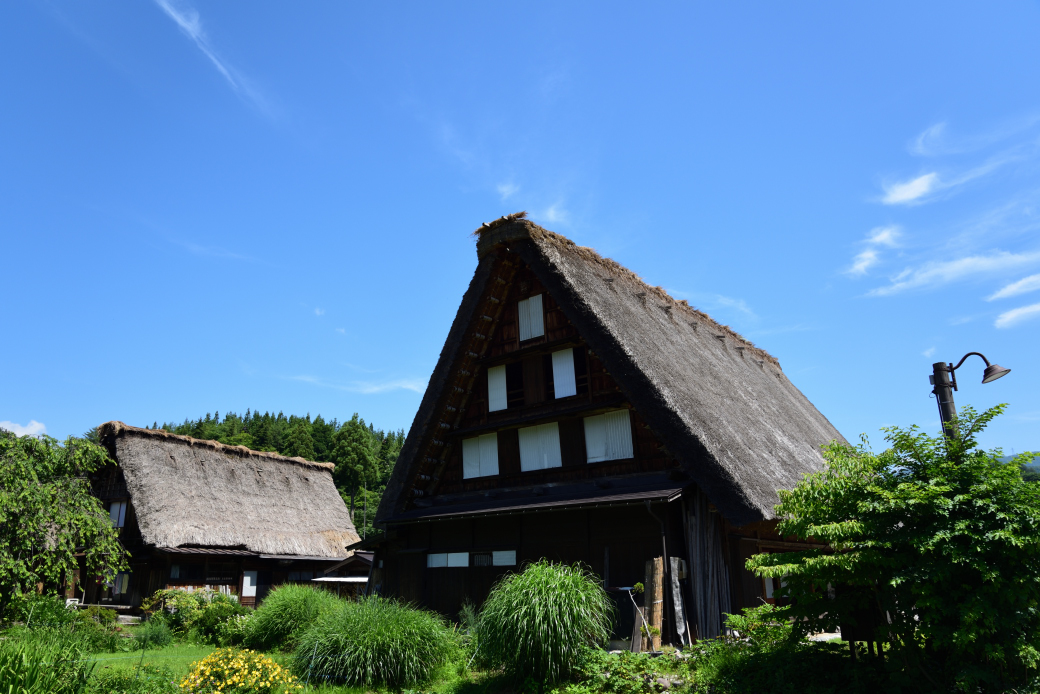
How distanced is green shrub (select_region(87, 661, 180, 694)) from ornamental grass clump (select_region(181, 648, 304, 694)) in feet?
0.97

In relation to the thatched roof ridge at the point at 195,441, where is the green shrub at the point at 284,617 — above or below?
below

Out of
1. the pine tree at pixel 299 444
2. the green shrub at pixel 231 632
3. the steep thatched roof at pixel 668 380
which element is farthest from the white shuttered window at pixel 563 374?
the pine tree at pixel 299 444

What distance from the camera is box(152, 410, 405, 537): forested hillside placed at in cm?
6162

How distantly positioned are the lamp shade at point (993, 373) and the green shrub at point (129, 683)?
1318cm

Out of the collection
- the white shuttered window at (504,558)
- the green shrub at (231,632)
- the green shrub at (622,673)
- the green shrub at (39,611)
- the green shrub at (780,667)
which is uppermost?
the white shuttered window at (504,558)

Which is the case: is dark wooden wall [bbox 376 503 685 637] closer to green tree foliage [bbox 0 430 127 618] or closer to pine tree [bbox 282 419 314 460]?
green tree foliage [bbox 0 430 127 618]

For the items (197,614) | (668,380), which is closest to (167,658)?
(197,614)

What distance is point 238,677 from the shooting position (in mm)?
9602

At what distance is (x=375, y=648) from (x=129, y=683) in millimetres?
3573

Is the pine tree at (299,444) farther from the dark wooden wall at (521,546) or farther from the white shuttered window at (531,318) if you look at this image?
the white shuttered window at (531,318)

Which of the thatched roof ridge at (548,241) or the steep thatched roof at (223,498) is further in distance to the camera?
the steep thatched roof at (223,498)

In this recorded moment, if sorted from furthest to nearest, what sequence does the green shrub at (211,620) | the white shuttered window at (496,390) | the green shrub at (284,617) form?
the white shuttered window at (496,390)
the green shrub at (211,620)
the green shrub at (284,617)

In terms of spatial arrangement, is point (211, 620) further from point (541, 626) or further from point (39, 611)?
point (541, 626)

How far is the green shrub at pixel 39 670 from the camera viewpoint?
8.59 m
